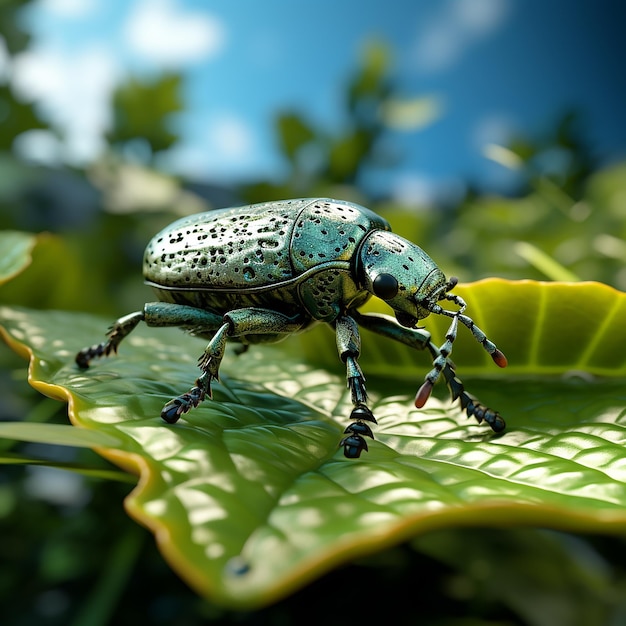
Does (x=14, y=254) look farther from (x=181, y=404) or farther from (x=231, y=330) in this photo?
(x=181, y=404)

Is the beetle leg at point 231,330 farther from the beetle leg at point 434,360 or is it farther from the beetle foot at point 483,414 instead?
the beetle foot at point 483,414

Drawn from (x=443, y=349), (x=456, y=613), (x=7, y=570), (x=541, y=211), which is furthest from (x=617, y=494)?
(x=7, y=570)

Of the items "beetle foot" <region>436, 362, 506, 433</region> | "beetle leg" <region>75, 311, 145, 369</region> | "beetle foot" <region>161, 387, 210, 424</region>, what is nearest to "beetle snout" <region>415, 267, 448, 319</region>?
"beetle foot" <region>436, 362, 506, 433</region>

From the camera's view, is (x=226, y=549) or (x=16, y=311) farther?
Answer: (x=16, y=311)

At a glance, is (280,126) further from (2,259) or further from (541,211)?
(2,259)

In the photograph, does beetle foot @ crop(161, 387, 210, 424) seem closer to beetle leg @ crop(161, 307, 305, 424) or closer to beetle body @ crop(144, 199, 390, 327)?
beetle leg @ crop(161, 307, 305, 424)

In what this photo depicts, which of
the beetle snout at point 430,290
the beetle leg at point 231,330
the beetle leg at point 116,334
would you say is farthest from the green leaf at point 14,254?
the beetle snout at point 430,290

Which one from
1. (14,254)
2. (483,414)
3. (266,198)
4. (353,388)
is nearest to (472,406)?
(483,414)
